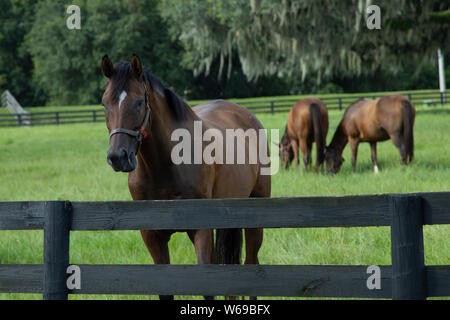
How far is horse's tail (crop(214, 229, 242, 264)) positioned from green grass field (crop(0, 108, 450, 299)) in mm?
747

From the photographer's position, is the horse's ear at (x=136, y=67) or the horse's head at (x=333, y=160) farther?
the horse's head at (x=333, y=160)

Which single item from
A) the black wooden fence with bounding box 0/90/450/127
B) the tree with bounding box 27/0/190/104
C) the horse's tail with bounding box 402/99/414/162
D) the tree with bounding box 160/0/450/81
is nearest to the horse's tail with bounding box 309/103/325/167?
the horse's tail with bounding box 402/99/414/162

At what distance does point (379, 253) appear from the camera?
5.64 metres

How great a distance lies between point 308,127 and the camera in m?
12.6

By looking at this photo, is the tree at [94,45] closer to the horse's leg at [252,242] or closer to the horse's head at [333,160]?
the horse's head at [333,160]

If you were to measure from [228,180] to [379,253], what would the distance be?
1.80 meters

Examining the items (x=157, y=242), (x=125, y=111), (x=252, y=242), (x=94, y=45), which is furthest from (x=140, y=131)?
(x=94, y=45)

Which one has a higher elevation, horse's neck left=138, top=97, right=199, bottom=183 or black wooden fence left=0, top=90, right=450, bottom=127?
black wooden fence left=0, top=90, right=450, bottom=127

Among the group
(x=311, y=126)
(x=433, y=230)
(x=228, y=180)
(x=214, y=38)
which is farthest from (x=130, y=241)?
(x=214, y=38)

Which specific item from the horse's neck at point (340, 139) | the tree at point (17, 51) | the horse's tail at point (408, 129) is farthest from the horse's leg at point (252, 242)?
the tree at point (17, 51)

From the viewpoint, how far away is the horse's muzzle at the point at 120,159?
3.62 m

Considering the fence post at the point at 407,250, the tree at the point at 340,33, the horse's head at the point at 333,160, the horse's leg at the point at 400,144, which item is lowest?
the fence post at the point at 407,250

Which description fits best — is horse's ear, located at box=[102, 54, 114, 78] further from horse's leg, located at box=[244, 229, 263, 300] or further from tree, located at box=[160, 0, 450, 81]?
tree, located at box=[160, 0, 450, 81]

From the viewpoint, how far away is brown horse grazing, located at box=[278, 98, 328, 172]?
12.3m
